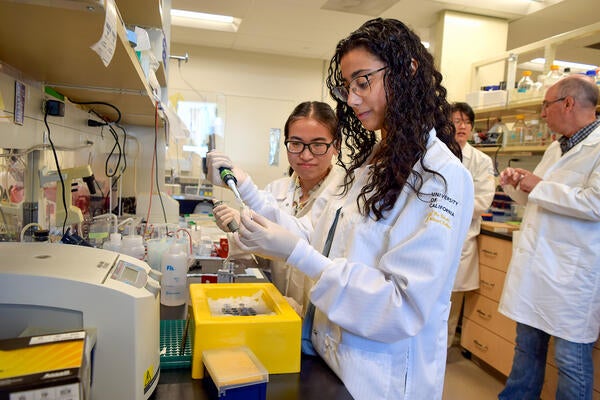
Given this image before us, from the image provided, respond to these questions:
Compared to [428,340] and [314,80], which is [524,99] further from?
[314,80]

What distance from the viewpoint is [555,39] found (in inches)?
109

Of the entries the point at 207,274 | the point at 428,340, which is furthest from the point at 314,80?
the point at 428,340

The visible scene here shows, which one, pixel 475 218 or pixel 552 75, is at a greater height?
pixel 552 75

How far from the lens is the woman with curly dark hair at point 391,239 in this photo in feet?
2.67

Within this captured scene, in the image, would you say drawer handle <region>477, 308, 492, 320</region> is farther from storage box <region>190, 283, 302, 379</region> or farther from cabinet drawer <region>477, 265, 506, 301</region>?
storage box <region>190, 283, 302, 379</region>

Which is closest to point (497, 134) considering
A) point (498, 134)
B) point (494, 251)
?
point (498, 134)

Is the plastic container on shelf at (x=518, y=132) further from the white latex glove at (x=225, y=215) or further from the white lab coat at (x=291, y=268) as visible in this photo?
the white latex glove at (x=225, y=215)

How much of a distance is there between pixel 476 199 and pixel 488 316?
770 millimetres

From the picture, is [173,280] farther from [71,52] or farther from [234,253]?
[71,52]

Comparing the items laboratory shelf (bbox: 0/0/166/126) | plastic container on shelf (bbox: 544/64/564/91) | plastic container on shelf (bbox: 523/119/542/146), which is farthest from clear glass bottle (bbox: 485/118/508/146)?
laboratory shelf (bbox: 0/0/166/126)

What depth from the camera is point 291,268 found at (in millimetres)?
1509

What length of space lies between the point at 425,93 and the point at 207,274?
95 cm

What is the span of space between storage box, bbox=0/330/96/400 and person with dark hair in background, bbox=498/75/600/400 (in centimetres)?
192

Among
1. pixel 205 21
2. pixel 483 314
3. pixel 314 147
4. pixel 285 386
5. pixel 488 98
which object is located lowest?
pixel 483 314
